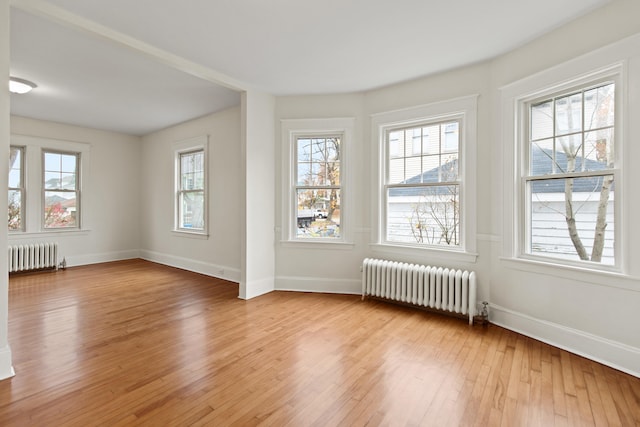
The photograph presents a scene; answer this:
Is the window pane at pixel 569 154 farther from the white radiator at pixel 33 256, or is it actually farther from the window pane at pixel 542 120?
the white radiator at pixel 33 256

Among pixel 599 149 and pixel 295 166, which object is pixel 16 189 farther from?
pixel 599 149

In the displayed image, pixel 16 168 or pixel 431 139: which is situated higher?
pixel 431 139

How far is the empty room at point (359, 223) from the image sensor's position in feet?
7.09

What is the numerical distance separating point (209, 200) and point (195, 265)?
127 centimetres

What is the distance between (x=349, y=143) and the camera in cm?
436

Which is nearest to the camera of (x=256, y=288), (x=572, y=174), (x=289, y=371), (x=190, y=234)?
(x=289, y=371)

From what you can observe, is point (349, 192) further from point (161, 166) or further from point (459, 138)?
point (161, 166)

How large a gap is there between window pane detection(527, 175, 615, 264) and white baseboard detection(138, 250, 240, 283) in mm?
4161

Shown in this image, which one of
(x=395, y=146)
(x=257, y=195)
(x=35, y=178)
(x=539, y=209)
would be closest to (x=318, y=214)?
(x=257, y=195)

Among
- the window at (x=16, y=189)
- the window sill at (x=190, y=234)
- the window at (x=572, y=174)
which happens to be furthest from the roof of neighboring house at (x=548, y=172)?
the window at (x=16, y=189)

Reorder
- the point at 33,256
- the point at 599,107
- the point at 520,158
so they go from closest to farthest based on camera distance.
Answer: the point at 599,107 < the point at 520,158 < the point at 33,256

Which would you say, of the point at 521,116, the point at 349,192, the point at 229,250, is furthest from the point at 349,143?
the point at 229,250

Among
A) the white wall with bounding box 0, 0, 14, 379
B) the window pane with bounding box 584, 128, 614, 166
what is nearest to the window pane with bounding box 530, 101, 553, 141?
the window pane with bounding box 584, 128, 614, 166

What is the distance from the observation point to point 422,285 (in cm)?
364
